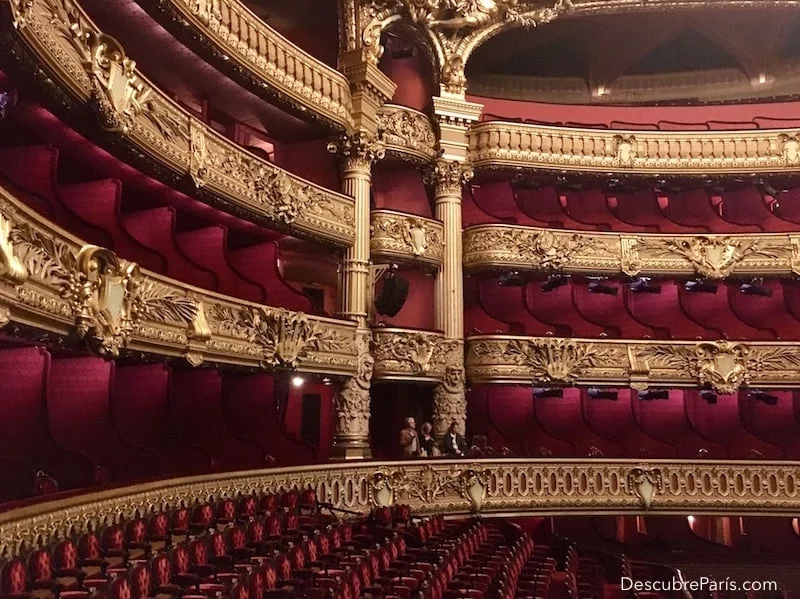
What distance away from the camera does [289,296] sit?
7.17 metres

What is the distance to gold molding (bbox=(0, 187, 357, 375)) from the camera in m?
3.11

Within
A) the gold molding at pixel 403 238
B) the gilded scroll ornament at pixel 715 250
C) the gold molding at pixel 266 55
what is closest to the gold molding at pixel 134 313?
the gold molding at pixel 403 238

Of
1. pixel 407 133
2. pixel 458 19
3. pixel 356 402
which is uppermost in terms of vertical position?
pixel 458 19

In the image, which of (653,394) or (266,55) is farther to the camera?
(653,394)

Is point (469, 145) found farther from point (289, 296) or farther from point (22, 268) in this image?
point (22, 268)

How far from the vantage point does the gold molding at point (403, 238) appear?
26.5 feet

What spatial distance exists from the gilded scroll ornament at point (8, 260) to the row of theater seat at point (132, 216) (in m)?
1.11

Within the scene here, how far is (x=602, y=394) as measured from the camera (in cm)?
946

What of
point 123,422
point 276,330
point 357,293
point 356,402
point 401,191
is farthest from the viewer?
point 401,191

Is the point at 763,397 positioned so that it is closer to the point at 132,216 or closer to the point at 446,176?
the point at 446,176

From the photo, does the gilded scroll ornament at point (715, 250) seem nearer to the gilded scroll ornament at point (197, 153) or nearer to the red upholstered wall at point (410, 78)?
the red upholstered wall at point (410, 78)

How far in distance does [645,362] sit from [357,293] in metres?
3.56

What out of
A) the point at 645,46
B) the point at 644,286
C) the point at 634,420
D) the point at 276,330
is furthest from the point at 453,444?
the point at 645,46

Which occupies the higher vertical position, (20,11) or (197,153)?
(197,153)
